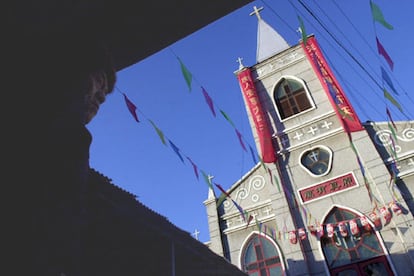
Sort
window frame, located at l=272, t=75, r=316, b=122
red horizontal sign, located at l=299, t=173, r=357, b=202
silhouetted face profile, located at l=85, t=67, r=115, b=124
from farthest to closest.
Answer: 1. window frame, located at l=272, t=75, r=316, b=122
2. red horizontal sign, located at l=299, t=173, r=357, b=202
3. silhouetted face profile, located at l=85, t=67, r=115, b=124

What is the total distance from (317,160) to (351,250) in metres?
3.59

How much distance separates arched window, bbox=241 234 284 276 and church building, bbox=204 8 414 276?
0.12 ft

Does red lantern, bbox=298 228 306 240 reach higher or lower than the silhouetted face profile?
higher

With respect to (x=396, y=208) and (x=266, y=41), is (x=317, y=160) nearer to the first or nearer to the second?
(x=396, y=208)

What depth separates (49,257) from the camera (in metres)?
1.10

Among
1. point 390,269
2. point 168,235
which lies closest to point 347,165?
point 390,269

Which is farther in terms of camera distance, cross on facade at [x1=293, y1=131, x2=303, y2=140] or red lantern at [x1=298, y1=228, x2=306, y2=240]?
cross on facade at [x1=293, y1=131, x2=303, y2=140]

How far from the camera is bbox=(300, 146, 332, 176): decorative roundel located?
11383mm

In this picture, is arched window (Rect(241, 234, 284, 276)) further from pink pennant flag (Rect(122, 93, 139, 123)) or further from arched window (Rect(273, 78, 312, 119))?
pink pennant flag (Rect(122, 93, 139, 123))

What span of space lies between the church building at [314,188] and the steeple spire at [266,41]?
1725mm

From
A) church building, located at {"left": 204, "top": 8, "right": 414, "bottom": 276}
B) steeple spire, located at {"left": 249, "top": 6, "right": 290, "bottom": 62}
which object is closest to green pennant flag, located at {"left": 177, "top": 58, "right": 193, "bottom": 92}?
church building, located at {"left": 204, "top": 8, "right": 414, "bottom": 276}

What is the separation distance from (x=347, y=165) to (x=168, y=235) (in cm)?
864

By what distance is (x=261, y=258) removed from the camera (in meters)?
11.1

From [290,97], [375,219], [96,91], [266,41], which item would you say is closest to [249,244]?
[375,219]
